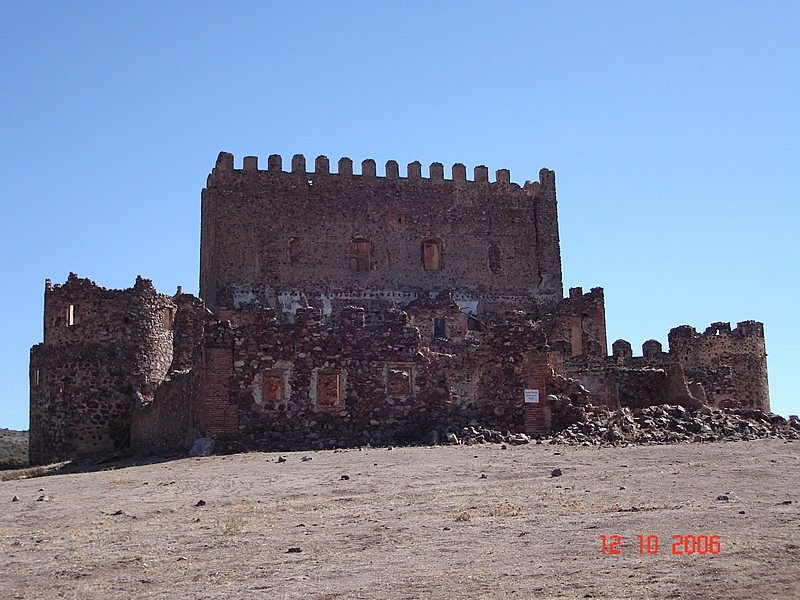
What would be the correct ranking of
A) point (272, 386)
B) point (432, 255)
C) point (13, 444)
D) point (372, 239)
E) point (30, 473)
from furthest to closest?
point (13, 444), point (432, 255), point (372, 239), point (30, 473), point (272, 386)

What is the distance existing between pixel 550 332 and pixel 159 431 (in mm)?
14689

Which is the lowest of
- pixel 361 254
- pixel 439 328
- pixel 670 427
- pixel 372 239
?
pixel 670 427

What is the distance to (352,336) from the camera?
2222 centimetres

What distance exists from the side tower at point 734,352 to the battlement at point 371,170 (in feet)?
29.5

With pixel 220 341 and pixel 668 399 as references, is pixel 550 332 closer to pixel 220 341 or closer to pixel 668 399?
pixel 668 399

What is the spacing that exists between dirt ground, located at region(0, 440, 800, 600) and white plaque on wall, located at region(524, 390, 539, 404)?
4.82 metres

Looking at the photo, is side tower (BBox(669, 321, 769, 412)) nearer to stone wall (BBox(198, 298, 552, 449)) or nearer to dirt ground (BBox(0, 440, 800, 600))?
stone wall (BBox(198, 298, 552, 449))

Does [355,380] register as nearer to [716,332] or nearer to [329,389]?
[329,389]

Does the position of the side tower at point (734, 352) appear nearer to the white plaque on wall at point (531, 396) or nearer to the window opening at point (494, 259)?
the window opening at point (494, 259)

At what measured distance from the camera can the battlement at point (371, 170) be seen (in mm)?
39062

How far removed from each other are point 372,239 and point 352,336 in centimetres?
1758

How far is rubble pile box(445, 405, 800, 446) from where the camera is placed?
65.6 feet

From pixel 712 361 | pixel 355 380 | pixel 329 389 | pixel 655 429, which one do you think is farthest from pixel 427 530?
pixel 712 361

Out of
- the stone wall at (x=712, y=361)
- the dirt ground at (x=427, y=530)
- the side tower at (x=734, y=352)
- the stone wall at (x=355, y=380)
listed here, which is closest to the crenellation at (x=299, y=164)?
the stone wall at (x=712, y=361)
